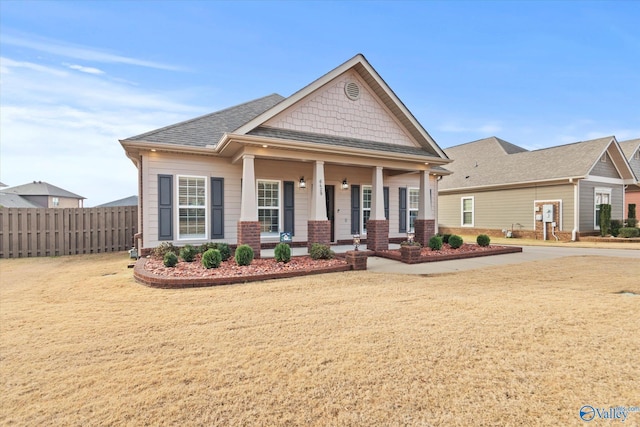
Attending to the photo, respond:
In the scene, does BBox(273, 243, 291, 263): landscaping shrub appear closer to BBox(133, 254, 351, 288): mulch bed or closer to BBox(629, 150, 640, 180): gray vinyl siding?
BBox(133, 254, 351, 288): mulch bed

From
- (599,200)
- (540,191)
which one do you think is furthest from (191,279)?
(599,200)

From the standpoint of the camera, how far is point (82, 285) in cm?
626

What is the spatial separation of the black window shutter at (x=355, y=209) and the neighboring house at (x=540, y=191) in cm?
1173

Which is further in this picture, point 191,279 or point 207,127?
point 207,127

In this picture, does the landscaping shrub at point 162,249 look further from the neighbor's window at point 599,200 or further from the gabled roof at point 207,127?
the neighbor's window at point 599,200

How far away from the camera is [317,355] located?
3.09 meters

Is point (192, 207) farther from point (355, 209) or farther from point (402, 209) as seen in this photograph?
point (402, 209)

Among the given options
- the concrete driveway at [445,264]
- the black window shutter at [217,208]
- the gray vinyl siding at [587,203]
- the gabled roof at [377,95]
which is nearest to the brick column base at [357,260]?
the concrete driveway at [445,264]

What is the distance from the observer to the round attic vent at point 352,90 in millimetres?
10195

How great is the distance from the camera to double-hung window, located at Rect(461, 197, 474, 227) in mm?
20672

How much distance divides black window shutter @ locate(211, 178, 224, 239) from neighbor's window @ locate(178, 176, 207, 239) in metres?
0.25

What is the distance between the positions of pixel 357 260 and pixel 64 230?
1116cm

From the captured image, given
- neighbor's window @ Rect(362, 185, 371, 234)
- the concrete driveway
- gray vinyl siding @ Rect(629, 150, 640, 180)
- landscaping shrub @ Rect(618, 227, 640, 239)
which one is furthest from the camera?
gray vinyl siding @ Rect(629, 150, 640, 180)

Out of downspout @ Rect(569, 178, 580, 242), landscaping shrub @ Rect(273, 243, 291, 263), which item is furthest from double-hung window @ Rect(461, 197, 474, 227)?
landscaping shrub @ Rect(273, 243, 291, 263)
